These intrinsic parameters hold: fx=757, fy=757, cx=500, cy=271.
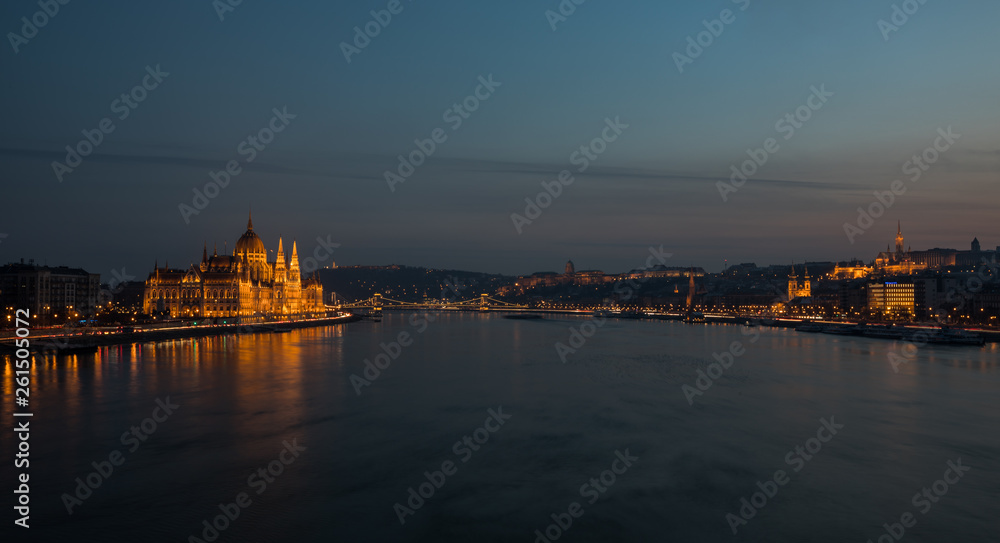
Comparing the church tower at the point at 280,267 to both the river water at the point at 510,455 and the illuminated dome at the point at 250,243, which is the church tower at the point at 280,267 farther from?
the river water at the point at 510,455

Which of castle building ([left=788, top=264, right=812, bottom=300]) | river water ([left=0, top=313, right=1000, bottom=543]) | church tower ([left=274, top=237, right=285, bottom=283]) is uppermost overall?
church tower ([left=274, top=237, right=285, bottom=283])

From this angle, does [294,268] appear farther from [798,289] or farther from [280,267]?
[798,289]

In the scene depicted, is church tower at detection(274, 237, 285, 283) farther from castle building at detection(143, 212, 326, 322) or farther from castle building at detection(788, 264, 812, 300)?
castle building at detection(788, 264, 812, 300)

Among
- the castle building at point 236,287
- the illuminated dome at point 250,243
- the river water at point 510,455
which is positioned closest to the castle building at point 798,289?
the castle building at point 236,287

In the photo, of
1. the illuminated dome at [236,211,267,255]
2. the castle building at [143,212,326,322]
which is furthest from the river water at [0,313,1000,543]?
the illuminated dome at [236,211,267,255]

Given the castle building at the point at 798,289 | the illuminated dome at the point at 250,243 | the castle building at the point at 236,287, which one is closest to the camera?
the castle building at the point at 236,287

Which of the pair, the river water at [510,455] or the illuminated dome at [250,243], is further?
the illuminated dome at [250,243]

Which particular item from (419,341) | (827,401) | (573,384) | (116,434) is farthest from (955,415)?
(419,341)

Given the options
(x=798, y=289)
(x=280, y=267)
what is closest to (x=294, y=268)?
(x=280, y=267)
